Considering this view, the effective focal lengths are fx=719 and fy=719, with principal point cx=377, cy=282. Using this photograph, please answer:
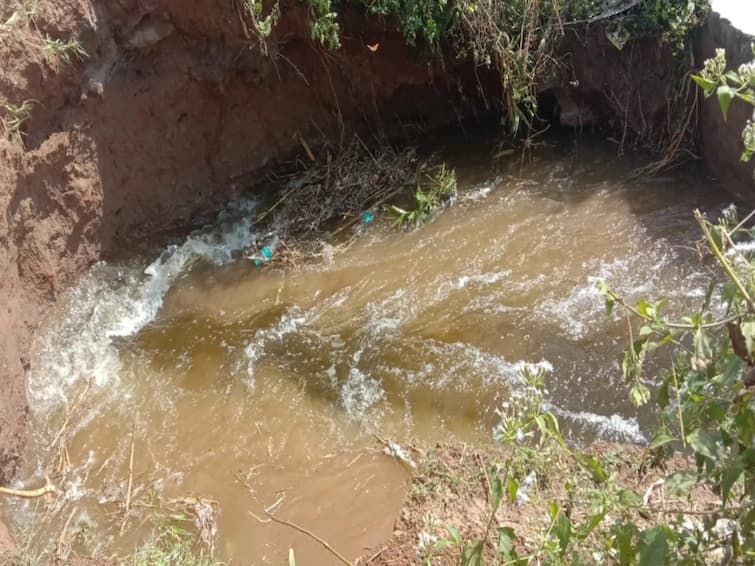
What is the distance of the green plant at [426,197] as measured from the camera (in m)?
4.97

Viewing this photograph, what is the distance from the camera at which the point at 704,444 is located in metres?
1.67

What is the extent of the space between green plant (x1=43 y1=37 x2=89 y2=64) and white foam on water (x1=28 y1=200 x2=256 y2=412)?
51.7 inches

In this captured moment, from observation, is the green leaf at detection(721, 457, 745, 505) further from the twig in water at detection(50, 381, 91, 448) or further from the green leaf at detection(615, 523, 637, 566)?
the twig in water at detection(50, 381, 91, 448)

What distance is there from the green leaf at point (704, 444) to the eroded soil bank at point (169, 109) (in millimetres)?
3179

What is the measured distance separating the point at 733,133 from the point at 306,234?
2817 mm

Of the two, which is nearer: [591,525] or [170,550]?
[591,525]

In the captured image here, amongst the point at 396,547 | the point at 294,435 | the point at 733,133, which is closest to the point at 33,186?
the point at 294,435

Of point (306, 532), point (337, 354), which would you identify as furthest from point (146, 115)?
point (306, 532)

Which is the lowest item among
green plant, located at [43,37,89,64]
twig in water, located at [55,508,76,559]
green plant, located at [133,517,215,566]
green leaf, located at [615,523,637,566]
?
twig in water, located at [55,508,76,559]

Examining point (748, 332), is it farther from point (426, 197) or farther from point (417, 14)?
point (417, 14)

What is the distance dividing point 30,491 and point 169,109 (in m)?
2.56

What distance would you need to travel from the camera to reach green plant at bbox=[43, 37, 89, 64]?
396 cm

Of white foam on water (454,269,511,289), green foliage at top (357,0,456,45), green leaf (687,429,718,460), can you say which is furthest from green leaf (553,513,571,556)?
green foliage at top (357,0,456,45)

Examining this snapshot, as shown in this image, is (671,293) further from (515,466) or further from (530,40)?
(530,40)
